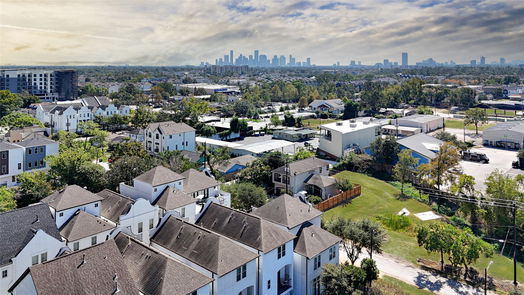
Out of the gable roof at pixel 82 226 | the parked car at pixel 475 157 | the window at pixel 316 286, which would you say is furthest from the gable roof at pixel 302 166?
the parked car at pixel 475 157

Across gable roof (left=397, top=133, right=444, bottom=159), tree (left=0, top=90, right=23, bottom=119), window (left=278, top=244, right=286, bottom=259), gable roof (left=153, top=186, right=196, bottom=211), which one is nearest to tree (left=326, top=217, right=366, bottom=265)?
window (left=278, top=244, right=286, bottom=259)

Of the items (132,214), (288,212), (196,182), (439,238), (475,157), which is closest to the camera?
(132,214)

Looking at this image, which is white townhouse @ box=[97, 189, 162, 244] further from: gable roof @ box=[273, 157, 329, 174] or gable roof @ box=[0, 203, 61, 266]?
gable roof @ box=[273, 157, 329, 174]

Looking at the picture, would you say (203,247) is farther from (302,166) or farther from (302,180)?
(302,166)

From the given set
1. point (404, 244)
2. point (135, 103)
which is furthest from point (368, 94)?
point (404, 244)

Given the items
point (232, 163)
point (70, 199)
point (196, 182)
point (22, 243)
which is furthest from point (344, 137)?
point (22, 243)

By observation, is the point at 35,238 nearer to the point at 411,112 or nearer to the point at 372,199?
the point at 372,199
